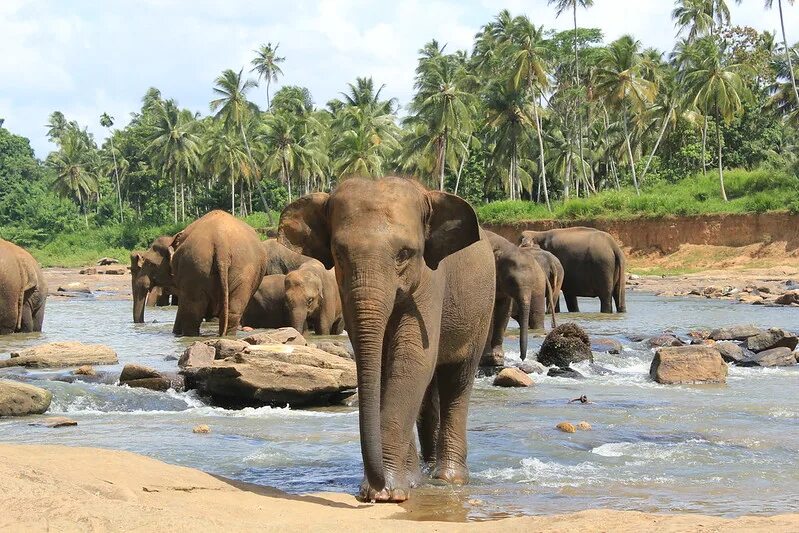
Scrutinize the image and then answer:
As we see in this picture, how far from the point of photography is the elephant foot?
24.6 ft

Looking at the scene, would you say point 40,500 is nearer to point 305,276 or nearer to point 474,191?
point 305,276

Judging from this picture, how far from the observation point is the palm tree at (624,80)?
201 feet

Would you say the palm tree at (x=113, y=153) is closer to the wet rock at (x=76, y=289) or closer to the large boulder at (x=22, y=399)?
the wet rock at (x=76, y=289)

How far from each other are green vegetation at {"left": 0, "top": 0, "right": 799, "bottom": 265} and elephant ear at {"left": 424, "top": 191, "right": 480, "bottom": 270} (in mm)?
43896

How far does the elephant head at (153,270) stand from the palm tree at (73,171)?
3081 inches

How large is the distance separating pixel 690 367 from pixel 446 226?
840cm

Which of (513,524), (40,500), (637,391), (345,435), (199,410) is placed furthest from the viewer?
(637,391)

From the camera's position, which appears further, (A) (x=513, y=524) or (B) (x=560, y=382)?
(B) (x=560, y=382)

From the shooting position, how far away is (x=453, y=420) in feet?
25.0

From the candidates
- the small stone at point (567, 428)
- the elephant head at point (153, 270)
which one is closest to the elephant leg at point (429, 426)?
the small stone at point (567, 428)

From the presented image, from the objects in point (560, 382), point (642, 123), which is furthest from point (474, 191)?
point (560, 382)

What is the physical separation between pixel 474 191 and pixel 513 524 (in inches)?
2728

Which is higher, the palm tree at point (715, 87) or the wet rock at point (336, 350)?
the palm tree at point (715, 87)

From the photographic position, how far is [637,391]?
13.3 meters
